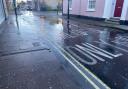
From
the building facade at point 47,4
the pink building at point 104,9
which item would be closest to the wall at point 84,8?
the pink building at point 104,9

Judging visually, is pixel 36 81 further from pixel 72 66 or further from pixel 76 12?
pixel 76 12

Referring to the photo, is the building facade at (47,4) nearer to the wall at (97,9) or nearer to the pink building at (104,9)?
the pink building at (104,9)

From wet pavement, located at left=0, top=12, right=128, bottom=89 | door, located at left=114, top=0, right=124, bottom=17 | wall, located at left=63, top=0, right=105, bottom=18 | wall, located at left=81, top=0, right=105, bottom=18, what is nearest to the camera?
wet pavement, located at left=0, top=12, right=128, bottom=89

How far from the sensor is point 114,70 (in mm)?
4168

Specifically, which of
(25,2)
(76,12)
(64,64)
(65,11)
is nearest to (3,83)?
(64,64)

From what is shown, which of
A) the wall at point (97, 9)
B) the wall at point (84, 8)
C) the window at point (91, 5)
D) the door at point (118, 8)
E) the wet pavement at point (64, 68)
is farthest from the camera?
the window at point (91, 5)

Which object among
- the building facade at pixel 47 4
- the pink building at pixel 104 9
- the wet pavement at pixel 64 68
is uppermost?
the building facade at pixel 47 4

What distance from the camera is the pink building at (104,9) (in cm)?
1234

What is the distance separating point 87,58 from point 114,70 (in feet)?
3.95

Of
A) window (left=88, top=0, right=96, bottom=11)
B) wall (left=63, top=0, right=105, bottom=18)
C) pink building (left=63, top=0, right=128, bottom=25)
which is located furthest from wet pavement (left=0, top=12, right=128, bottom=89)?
window (left=88, top=0, right=96, bottom=11)

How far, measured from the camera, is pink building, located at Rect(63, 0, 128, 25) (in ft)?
40.5

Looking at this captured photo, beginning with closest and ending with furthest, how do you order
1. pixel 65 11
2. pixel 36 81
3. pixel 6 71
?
pixel 36 81 → pixel 6 71 → pixel 65 11

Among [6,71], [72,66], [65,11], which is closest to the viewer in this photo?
[6,71]

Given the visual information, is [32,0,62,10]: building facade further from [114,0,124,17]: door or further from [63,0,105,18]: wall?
[114,0,124,17]: door
